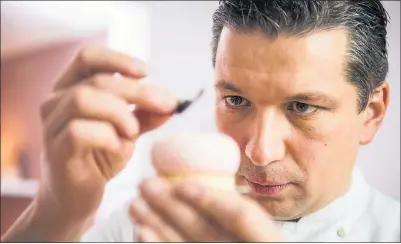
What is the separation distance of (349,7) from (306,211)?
335 mm

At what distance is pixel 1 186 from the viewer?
1.01 m

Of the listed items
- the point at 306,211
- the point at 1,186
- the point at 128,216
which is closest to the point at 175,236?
the point at 128,216

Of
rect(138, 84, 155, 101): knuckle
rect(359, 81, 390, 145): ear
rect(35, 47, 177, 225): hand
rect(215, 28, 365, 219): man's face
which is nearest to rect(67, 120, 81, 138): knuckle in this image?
rect(35, 47, 177, 225): hand

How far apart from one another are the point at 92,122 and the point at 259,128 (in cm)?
26

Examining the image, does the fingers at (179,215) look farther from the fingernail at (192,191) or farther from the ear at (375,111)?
the ear at (375,111)

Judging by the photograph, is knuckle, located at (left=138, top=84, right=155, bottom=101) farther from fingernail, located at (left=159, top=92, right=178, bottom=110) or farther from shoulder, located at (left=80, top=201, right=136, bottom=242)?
shoulder, located at (left=80, top=201, right=136, bottom=242)

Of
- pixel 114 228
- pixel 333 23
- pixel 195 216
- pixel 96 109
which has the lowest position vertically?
pixel 114 228

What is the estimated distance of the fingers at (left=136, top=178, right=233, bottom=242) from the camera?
31.4 inches

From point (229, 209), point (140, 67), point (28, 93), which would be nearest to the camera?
point (229, 209)

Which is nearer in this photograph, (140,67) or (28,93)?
(140,67)

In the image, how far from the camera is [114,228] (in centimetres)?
94

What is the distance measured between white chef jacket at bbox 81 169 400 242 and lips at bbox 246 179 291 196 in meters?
0.06

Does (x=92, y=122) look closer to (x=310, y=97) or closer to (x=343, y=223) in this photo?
(x=310, y=97)

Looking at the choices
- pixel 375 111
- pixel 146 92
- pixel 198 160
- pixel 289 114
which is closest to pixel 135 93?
pixel 146 92
